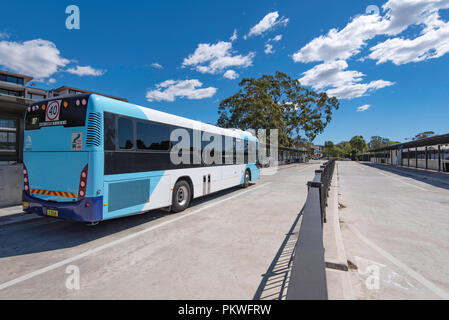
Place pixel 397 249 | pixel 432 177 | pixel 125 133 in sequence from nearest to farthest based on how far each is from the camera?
pixel 397 249 < pixel 125 133 < pixel 432 177

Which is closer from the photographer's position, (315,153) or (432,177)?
(432,177)

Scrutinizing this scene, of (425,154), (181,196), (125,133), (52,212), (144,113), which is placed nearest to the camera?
(52,212)

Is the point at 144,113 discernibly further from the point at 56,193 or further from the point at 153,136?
the point at 56,193

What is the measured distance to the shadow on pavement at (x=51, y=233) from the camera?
463 cm

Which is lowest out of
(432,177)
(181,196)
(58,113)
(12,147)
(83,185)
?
(432,177)

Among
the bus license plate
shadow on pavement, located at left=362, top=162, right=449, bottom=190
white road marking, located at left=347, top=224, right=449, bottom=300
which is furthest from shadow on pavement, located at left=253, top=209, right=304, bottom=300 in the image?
shadow on pavement, located at left=362, top=162, right=449, bottom=190

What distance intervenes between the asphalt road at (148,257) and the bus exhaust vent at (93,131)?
2.06 meters

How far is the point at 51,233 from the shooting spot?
17.8ft

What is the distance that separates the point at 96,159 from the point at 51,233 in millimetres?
2248

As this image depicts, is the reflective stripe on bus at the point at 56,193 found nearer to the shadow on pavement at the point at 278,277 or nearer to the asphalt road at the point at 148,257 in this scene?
the asphalt road at the point at 148,257

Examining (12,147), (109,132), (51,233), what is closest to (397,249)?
(109,132)

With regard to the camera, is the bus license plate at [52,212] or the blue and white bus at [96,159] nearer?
the blue and white bus at [96,159]

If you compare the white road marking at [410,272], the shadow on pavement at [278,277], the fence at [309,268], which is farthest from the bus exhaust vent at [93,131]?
the white road marking at [410,272]

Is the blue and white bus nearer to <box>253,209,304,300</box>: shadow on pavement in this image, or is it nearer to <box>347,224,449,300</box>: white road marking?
<box>253,209,304,300</box>: shadow on pavement
